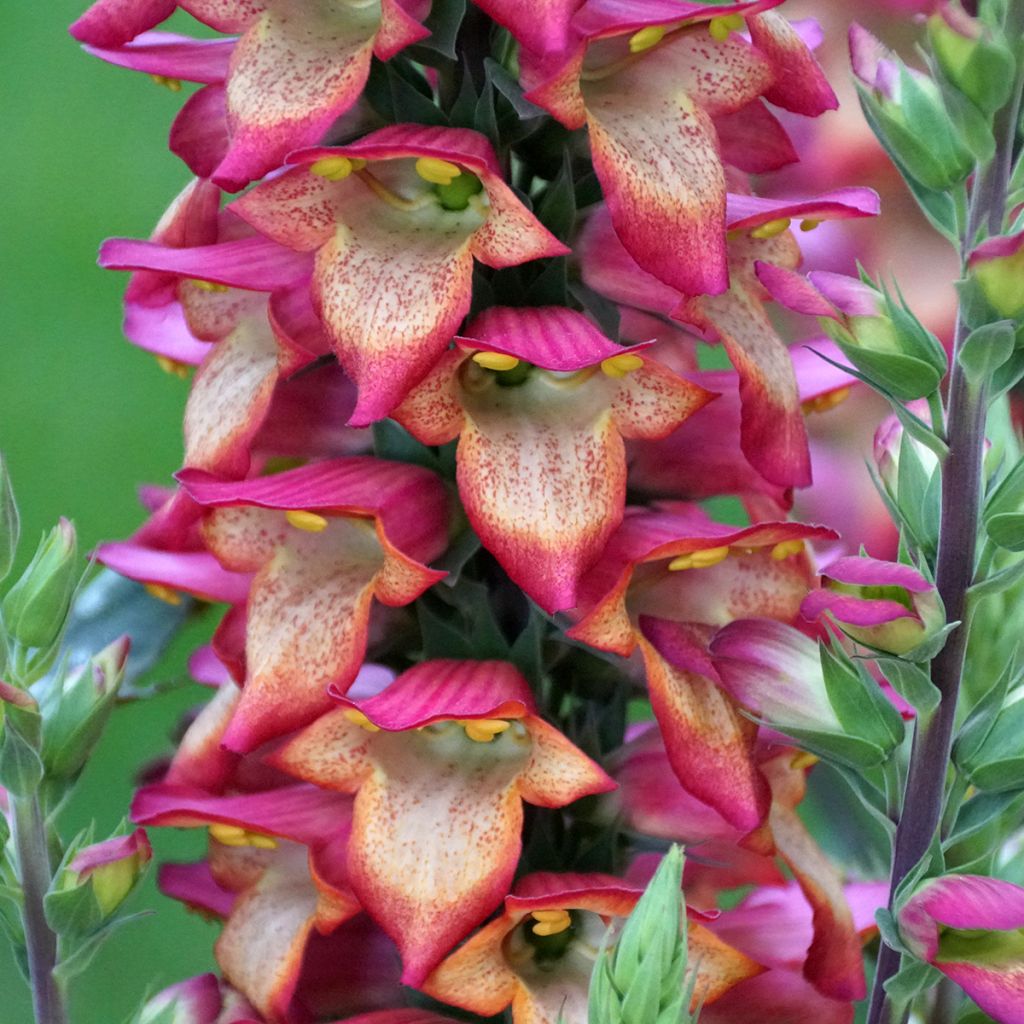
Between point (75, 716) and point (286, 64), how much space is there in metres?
0.15

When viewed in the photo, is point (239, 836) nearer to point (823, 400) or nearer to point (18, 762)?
point (18, 762)

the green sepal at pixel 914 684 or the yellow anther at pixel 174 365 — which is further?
the yellow anther at pixel 174 365

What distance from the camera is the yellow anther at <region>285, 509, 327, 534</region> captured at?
0.36 m

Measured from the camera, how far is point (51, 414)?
1.01 m

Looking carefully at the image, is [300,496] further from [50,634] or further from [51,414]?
[51,414]

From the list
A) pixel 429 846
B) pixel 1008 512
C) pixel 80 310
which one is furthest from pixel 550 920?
pixel 80 310


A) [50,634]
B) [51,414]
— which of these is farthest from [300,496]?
[51,414]

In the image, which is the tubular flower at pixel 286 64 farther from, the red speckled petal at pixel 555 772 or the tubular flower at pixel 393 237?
the red speckled petal at pixel 555 772

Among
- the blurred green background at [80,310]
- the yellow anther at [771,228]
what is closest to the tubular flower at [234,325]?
the yellow anther at [771,228]

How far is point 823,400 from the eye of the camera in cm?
44

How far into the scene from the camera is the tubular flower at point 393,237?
0.33 metres

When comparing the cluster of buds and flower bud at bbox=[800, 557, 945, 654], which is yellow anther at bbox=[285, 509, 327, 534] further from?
flower bud at bbox=[800, 557, 945, 654]

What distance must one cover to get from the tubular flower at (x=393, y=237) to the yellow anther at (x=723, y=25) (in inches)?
2.2

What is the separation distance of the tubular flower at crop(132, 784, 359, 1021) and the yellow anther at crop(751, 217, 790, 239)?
6.6 inches
